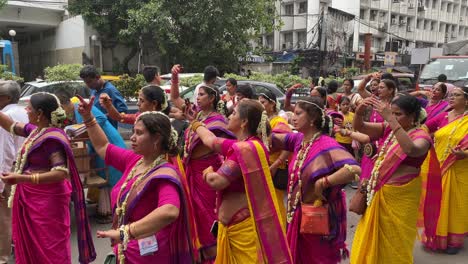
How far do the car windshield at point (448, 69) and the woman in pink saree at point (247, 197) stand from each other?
9.65 m

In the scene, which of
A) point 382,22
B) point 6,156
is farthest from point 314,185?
point 382,22

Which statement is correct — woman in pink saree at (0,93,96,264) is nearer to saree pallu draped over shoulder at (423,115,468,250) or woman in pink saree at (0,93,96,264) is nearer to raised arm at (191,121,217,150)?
raised arm at (191,121,217,150)

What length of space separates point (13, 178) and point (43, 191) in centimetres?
37

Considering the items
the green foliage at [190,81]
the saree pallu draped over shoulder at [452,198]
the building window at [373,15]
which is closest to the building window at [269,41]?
the building window at [373,15]

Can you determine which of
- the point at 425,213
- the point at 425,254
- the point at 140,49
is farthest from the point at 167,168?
the point at 140,49

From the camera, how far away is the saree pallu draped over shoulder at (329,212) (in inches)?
114

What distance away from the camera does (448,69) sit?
Answer: 35.8ft

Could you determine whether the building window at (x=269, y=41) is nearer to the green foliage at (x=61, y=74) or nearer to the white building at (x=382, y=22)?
the white building at (x=382, y=22)

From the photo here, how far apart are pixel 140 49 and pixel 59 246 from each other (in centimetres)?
1740

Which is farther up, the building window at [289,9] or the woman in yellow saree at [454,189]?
the building window at [289,9]

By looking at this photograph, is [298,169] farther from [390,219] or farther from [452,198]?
[452,198]

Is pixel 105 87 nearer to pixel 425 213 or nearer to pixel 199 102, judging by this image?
pixel 199 102

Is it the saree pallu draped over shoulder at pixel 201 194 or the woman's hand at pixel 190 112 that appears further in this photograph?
the saree pallu draped over shoulder at pixel 201 194

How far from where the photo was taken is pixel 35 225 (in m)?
3.14
